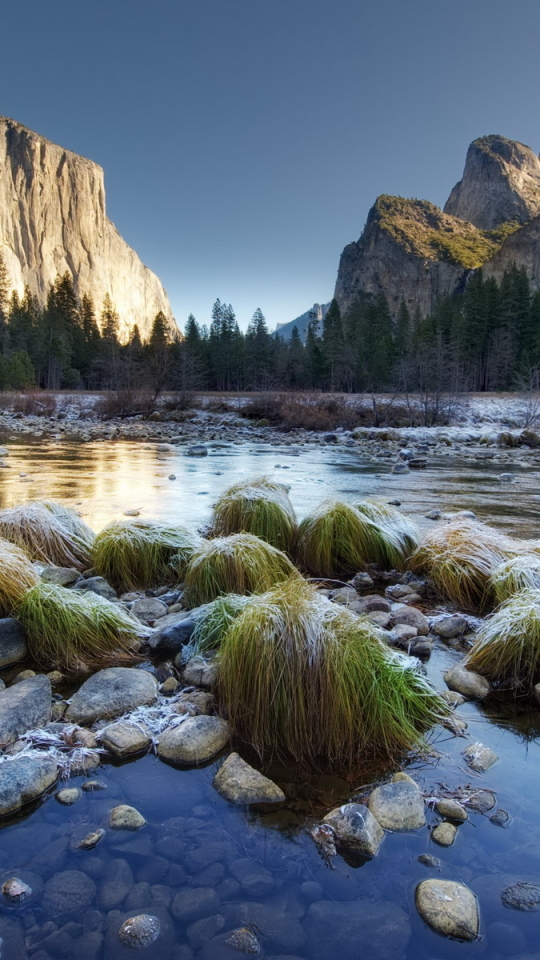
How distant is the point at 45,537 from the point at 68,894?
4344 millimetres

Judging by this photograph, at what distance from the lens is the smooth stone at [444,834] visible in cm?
225

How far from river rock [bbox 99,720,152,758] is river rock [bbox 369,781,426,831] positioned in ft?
4.06

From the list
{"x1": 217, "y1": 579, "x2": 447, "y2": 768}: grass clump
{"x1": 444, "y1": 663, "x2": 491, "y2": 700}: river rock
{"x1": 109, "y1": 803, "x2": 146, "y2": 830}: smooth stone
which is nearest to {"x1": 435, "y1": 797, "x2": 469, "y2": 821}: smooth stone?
{"x1": 217, "y1": 579, "x2": 447, "y2": 768}: grass clump

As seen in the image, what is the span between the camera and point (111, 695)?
10.5 feet

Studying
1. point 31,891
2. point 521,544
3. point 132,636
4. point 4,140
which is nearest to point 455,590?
point 521,544

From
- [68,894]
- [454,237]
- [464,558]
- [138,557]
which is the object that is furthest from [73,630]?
[454,237]

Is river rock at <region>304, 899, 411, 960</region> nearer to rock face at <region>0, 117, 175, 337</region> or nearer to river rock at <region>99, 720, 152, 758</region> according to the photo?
river rock at <region>99, 720, 152, 758</region>

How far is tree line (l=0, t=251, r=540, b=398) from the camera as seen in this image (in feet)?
186

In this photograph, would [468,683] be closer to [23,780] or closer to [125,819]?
[125,819]

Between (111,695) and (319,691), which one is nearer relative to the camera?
(319,691)

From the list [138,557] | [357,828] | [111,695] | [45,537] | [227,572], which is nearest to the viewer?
[357,828]

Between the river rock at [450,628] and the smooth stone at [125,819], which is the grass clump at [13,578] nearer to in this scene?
the smooth stone at [125,819]

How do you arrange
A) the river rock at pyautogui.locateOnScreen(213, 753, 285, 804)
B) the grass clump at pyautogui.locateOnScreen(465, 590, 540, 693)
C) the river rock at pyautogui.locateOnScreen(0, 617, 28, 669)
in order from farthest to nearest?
the river rock at pyautogui.locateOnScreen(0, 617, 28, 669) < the grass clump at pyautogui.locateOnScreen(465, 590, 540, 693) < the river rock at pyautogui.locateOnScreen(213, 753, 285, 804)

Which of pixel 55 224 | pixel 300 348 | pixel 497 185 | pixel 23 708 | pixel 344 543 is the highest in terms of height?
pixel 497 185
